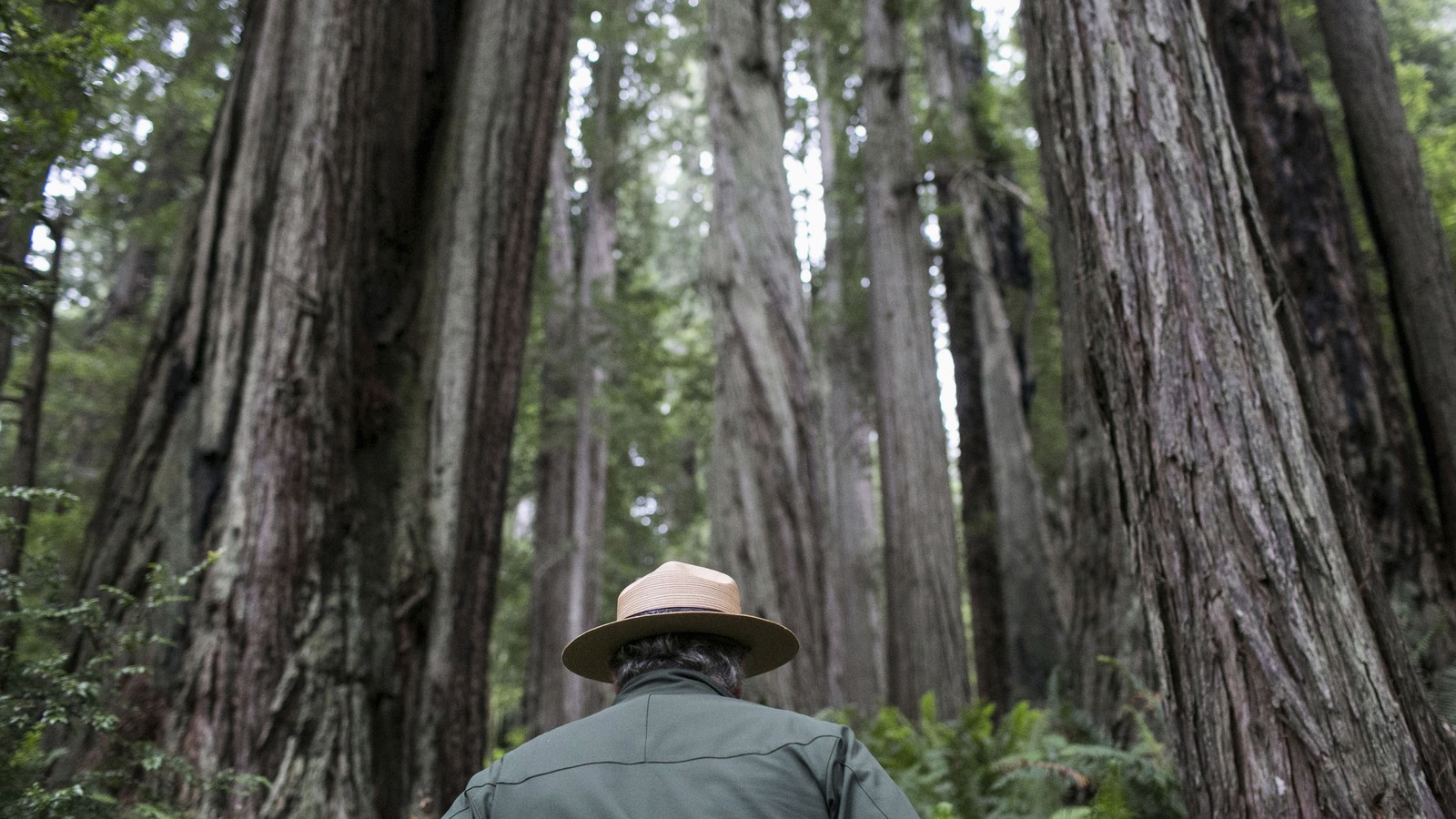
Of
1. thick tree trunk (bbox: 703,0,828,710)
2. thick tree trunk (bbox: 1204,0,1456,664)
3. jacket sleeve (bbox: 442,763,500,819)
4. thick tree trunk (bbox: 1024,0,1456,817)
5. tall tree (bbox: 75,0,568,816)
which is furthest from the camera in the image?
thick tree trunk (bbox: 703,0,828,710)

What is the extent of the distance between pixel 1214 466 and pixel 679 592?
1.68 m

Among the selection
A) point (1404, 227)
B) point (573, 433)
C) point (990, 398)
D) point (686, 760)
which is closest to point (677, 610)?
point (686, 760)

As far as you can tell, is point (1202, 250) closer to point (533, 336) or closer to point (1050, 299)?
point (1050, 299)

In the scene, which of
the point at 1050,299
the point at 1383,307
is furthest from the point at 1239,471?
the point at 1050,299

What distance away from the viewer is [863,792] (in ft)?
7.40

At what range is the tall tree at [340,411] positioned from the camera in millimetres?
4645

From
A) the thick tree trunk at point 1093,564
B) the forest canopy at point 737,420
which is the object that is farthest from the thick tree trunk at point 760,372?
the thick tree trunk at point 1093,564

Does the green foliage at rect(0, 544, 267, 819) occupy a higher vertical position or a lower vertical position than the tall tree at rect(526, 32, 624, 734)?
lower

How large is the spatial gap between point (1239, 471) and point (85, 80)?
15.1 feet

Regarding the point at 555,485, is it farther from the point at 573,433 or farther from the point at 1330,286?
the point at 1330,286

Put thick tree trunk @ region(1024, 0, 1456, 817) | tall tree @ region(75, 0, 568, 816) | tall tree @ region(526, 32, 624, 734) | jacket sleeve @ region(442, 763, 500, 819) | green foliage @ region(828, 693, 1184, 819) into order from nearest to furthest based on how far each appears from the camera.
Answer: jacket sleeve @ region(442, 763, 500, 819) → thick tree trunk @ region(1024, 0, 1456, 817) → green foliage @ region(828, 693, 1184, 819) → tall tree @ region(75, 0, 568, 816) → tall tree @ region(526, 32, 624, 734)

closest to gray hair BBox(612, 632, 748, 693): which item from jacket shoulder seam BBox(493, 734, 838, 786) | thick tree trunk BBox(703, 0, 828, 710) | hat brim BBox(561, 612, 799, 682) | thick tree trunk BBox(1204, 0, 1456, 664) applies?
hat brim BBox(561, 612, 799, 682)

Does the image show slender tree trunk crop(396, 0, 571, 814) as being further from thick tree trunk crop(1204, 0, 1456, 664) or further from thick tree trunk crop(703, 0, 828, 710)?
thick tree trunk crop(1204, 0, 1456, 664)

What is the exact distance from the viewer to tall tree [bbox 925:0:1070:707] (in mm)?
12016
